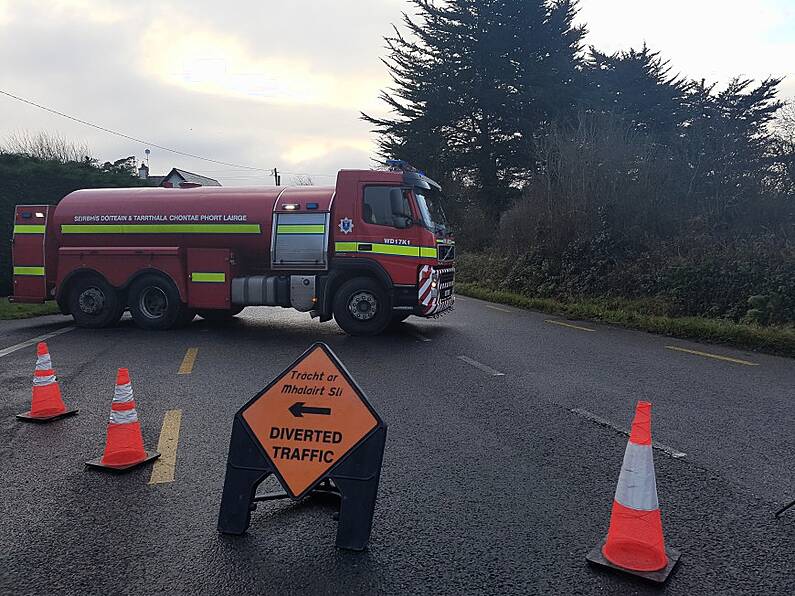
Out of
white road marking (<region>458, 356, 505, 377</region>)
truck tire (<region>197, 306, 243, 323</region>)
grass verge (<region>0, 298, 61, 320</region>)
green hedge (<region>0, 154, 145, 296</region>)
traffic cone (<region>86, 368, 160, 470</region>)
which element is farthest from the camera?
green hedge (<region>0, 154, 145, 296</region>)

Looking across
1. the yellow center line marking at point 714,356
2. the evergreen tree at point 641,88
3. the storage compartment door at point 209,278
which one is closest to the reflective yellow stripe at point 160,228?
the storage compartment door at point 209,278

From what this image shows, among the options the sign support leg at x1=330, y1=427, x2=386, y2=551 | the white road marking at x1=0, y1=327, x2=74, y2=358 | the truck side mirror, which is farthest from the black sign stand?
the truck side mirror

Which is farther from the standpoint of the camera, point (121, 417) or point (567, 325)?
point (567, 325)

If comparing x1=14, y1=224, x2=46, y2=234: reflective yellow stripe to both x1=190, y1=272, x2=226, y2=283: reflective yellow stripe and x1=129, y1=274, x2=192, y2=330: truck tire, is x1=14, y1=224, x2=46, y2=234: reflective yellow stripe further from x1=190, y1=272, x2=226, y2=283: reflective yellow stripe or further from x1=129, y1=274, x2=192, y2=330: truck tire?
x1=190, y1=272, x2=226, y2=283: reflective yellow stripe

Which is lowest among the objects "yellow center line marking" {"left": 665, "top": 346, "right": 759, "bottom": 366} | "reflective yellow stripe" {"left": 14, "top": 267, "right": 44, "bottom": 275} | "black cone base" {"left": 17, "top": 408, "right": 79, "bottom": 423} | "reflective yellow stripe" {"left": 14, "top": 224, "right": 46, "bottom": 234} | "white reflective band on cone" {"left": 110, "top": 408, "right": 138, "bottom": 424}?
"black cone base" {"left": 17, "top": 408, "right": 79, "bottom": 423}

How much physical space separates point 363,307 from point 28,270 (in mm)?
7279

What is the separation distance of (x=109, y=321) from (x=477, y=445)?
34.8 feet

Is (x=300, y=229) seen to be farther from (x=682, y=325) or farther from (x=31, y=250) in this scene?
(x=682, y=325)

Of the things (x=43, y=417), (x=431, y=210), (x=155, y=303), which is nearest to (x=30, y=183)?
(x=155, y=303)

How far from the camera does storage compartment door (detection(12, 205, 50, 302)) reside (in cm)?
1448

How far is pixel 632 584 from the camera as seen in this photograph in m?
3.49

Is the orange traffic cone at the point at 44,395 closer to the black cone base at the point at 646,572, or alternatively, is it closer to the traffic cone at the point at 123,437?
the traffic cone at the point at 123,437

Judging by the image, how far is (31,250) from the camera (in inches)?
571

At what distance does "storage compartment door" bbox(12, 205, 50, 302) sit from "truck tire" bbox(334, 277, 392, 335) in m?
6.46
